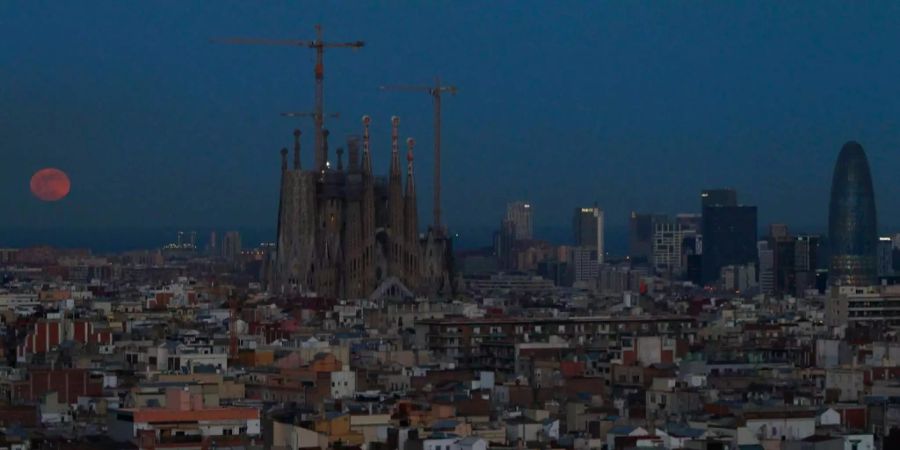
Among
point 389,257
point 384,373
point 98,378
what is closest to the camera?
point 98,378

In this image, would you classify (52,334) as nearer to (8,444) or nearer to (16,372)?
(16,372)

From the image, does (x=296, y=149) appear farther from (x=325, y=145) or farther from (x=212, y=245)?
(x=212, y=245)

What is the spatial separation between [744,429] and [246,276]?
10502 cm

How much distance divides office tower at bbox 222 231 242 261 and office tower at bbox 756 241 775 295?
27495mm

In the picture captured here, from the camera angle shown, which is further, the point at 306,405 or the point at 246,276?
the point at 246,276

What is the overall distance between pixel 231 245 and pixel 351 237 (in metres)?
56.7

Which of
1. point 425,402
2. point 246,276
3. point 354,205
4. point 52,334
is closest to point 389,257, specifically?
point 354,205

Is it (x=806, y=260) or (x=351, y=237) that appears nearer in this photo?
(x=351, y=237)

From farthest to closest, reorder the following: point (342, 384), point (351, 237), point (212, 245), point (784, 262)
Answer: point (212, 245) → point (784, 262) → point (351, 237) → point (342, 384)

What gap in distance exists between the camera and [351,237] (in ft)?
431

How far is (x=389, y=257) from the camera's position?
131125mm

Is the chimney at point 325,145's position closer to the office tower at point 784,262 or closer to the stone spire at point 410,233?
the stone spire at point 410,233

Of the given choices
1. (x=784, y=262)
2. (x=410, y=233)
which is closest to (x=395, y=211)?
(x=410, y=233)

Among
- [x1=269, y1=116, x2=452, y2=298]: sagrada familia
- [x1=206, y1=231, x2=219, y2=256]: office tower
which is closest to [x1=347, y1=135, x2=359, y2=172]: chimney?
[x1=269, y1=116, x2=452, y2=298]: sagrada familia
